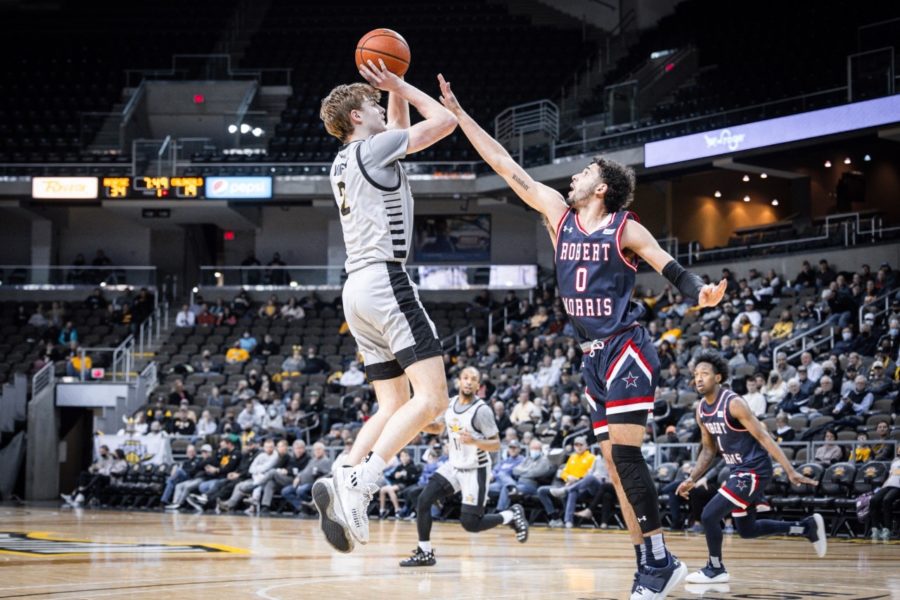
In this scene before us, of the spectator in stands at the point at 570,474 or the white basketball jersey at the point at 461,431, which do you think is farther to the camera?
the spectator in stands at the point at 570,474

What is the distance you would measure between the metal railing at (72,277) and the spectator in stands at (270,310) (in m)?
3.49

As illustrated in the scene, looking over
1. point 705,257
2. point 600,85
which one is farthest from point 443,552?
point 600,85

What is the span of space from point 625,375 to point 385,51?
2114 mm

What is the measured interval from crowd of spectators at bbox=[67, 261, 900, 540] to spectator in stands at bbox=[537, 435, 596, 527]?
0.02 metres

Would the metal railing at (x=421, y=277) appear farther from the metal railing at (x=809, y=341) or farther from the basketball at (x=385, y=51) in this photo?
the basketball at (x=385, y=51)

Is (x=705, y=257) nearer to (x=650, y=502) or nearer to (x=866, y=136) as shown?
(x=866, y=136)

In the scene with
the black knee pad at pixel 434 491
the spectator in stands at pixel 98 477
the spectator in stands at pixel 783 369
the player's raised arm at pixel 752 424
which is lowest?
the spectator in stands at pixel 98 477

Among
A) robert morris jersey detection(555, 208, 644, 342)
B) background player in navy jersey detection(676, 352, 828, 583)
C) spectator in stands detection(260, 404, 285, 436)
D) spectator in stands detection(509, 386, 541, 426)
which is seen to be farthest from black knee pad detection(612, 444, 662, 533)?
spectator in stands detection(260, 404, 285, 436)

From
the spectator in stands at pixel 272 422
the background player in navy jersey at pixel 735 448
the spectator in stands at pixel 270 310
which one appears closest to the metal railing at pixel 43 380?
the spectator in stands at pixel 270 310

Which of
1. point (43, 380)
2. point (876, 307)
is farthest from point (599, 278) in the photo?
point (43, 380)

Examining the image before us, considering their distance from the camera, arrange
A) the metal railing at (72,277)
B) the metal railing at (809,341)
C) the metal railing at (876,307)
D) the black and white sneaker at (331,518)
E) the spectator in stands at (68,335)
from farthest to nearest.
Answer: the metal railing at (72,277) < the spectator in stands at (68,335) < the metal railing at (876,307) < the metal railing at (809,341) < the black and white sneaker at (331,518)

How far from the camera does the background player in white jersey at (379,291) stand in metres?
5.47

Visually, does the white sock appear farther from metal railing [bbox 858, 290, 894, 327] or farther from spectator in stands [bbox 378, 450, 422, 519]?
metal railing [bbox 858, 290, 894, 327]

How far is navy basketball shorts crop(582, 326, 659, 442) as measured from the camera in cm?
580
